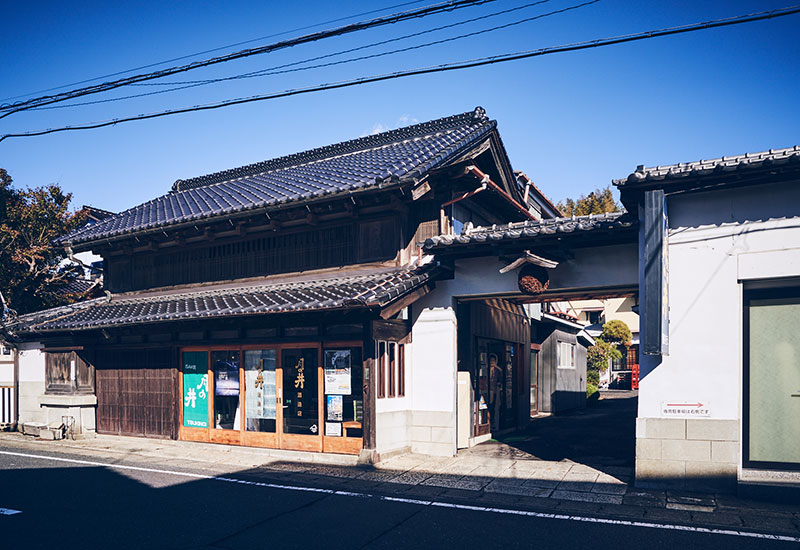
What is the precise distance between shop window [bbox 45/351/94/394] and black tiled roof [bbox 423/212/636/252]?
421 inches

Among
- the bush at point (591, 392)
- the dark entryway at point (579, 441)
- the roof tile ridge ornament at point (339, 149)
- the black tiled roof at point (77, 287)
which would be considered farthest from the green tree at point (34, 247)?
the bush at point (591, 392)

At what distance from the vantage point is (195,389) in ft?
46.0

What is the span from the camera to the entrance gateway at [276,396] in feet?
38.4

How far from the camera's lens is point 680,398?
893 centimetres

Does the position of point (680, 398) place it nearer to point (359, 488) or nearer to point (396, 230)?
point (359, 488)

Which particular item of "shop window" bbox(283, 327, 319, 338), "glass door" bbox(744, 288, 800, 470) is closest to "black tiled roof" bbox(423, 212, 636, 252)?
"glass door" bbox(744, 288, 800, 470)

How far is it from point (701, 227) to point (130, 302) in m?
14.6

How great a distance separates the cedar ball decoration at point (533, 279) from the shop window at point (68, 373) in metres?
12.4

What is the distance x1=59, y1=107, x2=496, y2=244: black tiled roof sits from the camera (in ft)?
42.2

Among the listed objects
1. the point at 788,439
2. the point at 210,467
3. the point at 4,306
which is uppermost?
the point at 4,306

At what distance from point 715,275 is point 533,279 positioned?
3092 millimetres

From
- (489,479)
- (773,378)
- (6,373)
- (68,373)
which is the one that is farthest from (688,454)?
(6,373)

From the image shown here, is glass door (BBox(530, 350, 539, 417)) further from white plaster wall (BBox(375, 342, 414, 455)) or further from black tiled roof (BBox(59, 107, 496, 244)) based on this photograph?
white plaster wall (BBox(375, 342, 414, 455))

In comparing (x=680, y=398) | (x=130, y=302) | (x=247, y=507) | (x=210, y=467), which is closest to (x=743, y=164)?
(x=680, y=398)
